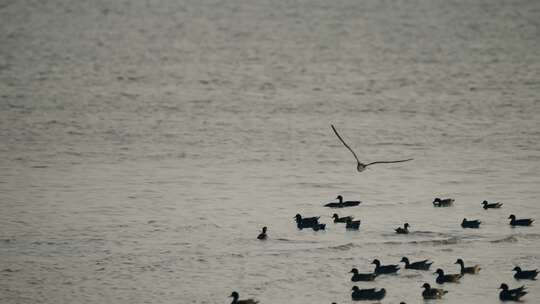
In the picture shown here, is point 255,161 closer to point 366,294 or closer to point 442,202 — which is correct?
point 442,202

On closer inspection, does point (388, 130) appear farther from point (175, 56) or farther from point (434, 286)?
point (175, 56)

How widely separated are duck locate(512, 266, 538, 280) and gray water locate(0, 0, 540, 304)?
227 millimetres

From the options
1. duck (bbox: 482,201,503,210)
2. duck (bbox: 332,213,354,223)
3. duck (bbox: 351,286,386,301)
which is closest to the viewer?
duck (bbox: 351,286,386,301)

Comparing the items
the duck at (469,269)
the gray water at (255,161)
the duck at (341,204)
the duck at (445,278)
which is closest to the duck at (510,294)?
the gray water at (255,161)

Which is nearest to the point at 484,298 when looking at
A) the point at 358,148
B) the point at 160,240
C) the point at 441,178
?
the point at 160,240

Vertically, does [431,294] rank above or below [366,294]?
above

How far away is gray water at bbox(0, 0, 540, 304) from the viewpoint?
82.0ft

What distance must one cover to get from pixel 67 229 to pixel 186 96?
2156 cm

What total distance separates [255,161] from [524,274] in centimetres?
1321

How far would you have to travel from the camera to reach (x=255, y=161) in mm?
35750

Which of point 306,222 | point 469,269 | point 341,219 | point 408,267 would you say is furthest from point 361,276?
point 341,219

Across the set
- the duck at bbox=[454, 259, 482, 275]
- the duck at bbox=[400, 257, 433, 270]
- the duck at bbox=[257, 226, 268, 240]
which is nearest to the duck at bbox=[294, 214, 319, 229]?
the duck at bbox=[257, 226, 268, 240]

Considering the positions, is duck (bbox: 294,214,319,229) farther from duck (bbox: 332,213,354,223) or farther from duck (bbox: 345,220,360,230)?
duck (bbox: 345,220,360,230)

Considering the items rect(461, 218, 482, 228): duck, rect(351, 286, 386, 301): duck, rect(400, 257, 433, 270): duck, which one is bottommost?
rect(351, 286, 386, 301): duck
